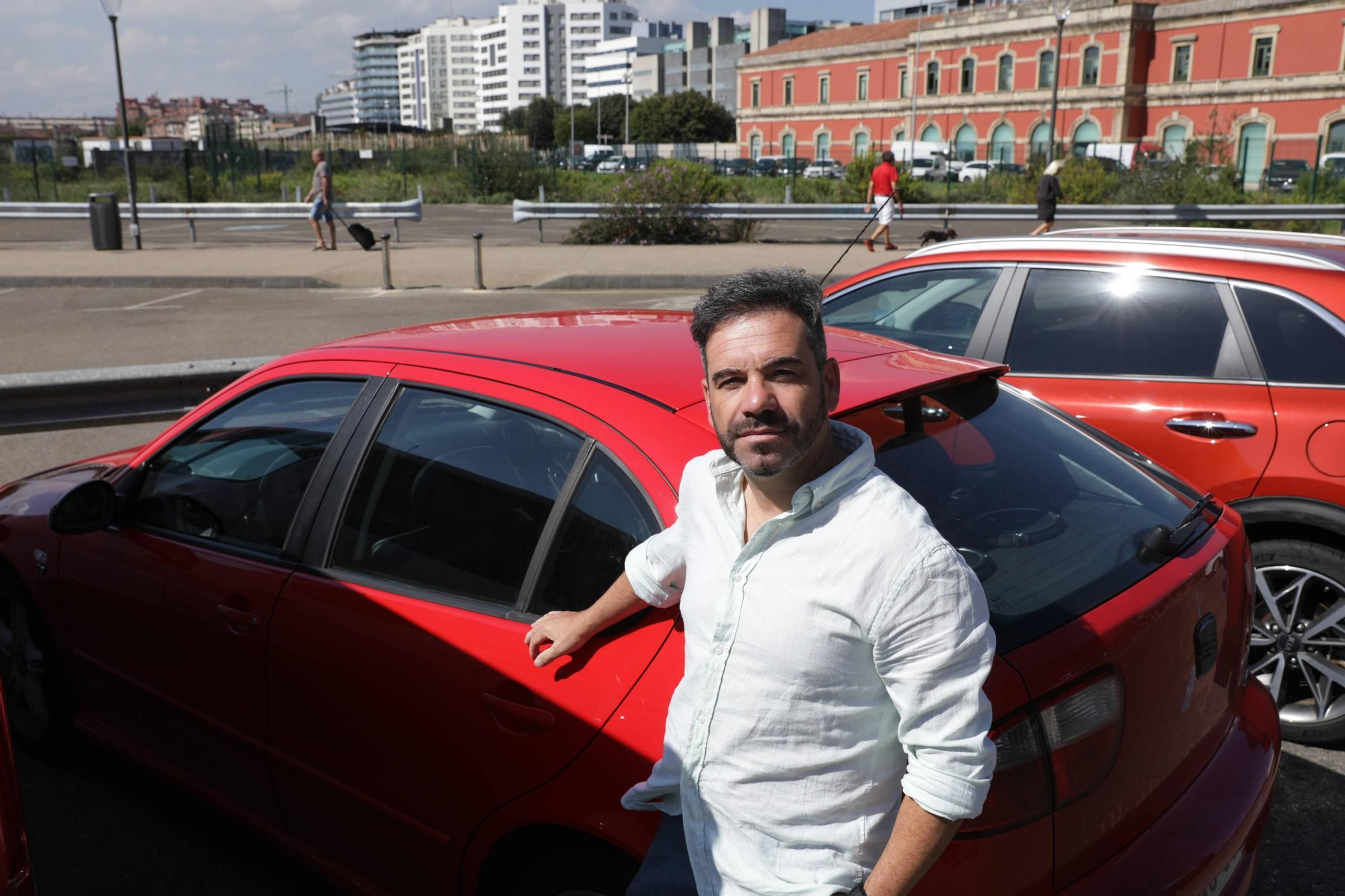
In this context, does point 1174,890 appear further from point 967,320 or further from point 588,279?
point 588,279

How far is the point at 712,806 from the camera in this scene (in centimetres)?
183

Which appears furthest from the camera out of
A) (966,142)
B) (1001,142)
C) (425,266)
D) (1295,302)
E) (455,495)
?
(966,142)

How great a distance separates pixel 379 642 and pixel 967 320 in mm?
3063

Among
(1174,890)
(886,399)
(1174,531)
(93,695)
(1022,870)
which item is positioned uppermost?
(886,399)

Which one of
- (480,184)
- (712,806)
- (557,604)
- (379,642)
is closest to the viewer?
(712,806)

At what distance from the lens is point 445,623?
246 centimetres

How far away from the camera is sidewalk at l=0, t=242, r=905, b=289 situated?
16422mm

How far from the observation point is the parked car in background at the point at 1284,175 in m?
38.2

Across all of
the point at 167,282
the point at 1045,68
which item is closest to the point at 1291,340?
the point at 167,282

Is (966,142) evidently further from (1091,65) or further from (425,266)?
(425,266)

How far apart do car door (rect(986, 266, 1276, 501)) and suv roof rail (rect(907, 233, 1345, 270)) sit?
11 centimetres

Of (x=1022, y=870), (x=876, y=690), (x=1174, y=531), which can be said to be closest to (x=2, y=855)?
(x=876, y=690)

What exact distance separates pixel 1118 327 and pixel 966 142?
7441cm

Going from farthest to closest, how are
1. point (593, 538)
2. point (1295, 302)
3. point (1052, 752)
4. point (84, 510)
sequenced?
point (1295, 302) < point (84, 510) < point (593, 538) < point (1052, 752)
